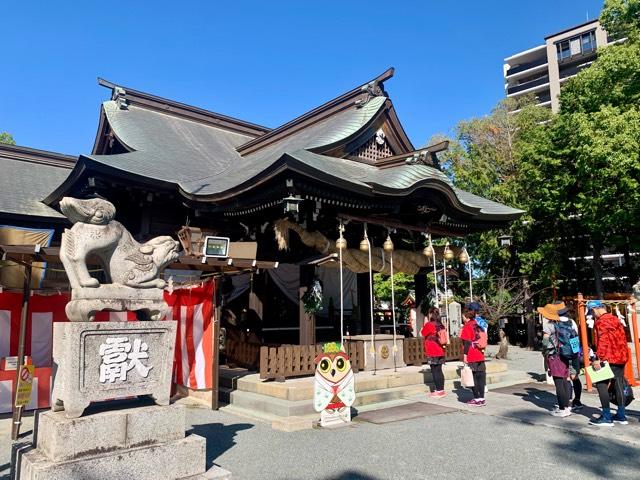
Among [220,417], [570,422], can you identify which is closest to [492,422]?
[570,422]

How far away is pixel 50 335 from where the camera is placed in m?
8.47

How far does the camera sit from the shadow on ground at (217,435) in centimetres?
562

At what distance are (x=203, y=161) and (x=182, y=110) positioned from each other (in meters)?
4.23

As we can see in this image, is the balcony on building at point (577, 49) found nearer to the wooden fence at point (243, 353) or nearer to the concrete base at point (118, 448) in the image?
the wooden fence at point (243, 353)

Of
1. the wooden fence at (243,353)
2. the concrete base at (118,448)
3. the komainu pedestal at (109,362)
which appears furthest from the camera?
the wooden fence at (243,353)

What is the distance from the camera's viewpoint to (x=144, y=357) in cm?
446

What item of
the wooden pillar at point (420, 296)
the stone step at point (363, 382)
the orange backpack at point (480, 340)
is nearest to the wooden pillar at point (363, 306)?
the wooden pillar at point (420, 296)

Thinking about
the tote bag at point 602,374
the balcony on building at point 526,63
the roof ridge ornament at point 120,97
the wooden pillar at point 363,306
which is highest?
the balcony on building at point 526,63

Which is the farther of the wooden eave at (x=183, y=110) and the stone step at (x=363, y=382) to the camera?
the wooden eave at (x=183, y=110)

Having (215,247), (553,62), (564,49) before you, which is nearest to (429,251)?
(215,247)

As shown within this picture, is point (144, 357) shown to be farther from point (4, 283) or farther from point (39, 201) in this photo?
point (39, 201)

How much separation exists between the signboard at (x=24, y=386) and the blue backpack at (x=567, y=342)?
25.3ft

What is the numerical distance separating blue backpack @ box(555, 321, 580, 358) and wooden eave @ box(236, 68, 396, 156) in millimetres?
8260

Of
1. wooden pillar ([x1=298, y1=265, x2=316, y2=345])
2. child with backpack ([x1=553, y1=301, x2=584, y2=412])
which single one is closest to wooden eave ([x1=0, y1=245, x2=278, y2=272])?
wooden pillar ([x1=298, y1=265, x2=316, y2=345])
